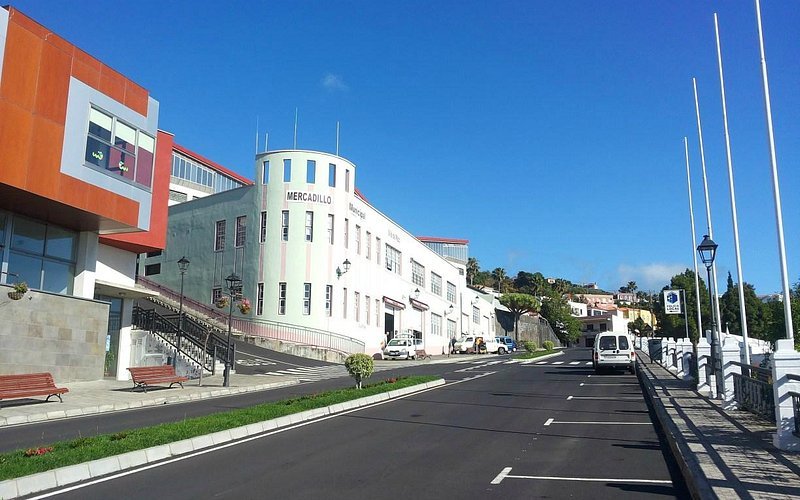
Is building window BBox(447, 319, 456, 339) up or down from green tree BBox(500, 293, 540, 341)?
down

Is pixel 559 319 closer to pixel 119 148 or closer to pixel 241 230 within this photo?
pixel 241 230

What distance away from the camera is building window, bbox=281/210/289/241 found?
44.0 metres

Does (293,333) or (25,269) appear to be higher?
(25,269)

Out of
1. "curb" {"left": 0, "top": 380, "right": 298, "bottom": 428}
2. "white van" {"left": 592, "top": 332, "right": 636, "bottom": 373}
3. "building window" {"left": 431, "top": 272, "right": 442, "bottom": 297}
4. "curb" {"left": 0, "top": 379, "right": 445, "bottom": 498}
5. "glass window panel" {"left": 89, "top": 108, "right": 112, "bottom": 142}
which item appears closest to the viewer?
"curb" {"left": 0, "top": 379, "right": 445, "bottom": 498}

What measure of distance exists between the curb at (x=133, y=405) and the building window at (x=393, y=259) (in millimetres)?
29673

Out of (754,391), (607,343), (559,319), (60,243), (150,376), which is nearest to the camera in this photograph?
(754,391)

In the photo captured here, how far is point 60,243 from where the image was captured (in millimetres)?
23609

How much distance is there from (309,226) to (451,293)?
3181cm

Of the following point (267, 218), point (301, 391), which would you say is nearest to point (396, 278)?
point (267, 218)

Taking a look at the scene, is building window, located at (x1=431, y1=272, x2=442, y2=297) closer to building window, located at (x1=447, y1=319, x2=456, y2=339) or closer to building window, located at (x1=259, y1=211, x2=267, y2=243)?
building window, located at (x1=447, y1=319, x2=456, y2=339)

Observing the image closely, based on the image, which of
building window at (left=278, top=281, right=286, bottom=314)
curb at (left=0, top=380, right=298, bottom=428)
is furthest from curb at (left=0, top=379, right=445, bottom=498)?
building window at (left=278, top=281, right=286, bottom=314)

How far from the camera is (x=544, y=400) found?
61.3ft

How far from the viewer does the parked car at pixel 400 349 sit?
158ft

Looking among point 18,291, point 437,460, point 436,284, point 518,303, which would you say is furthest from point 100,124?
point 518,303
